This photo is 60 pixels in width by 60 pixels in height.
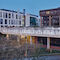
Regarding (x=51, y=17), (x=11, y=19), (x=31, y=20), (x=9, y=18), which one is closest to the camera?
(x=51, y=17)

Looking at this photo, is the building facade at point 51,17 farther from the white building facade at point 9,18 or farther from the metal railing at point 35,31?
the white building facade at point 9,18

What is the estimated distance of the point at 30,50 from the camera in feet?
41.5

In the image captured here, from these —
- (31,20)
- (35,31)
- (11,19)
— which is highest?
(31,20)

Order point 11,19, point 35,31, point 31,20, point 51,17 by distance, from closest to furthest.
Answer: point 35,31 → point 51,17 → point 11,19 → point 31,20

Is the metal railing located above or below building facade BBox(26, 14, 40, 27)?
below

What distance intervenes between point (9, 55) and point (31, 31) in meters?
19.4

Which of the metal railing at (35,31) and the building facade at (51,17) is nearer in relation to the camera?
the metal railing at (35,31)

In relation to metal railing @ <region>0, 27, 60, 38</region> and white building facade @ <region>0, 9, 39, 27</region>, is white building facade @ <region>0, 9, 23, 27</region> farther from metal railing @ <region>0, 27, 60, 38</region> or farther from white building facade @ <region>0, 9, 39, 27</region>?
metal railing @ <region>0, 27, 60, 38</region>

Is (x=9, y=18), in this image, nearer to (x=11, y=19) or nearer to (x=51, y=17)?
(x=11, y=19)

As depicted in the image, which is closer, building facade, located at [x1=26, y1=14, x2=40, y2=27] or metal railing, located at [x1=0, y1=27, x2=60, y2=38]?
metal railing, located at [x1=0, y1=27, x2=60, y2=38]

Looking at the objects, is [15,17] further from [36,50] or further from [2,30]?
[36,50]

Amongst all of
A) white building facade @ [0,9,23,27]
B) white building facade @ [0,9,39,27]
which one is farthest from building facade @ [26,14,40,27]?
white building facade @ [0,9,23,27]

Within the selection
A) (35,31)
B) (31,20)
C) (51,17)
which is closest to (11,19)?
(31,20)

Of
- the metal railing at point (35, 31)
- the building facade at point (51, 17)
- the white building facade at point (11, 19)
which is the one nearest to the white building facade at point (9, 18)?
the white building facade at point (11, 19)
